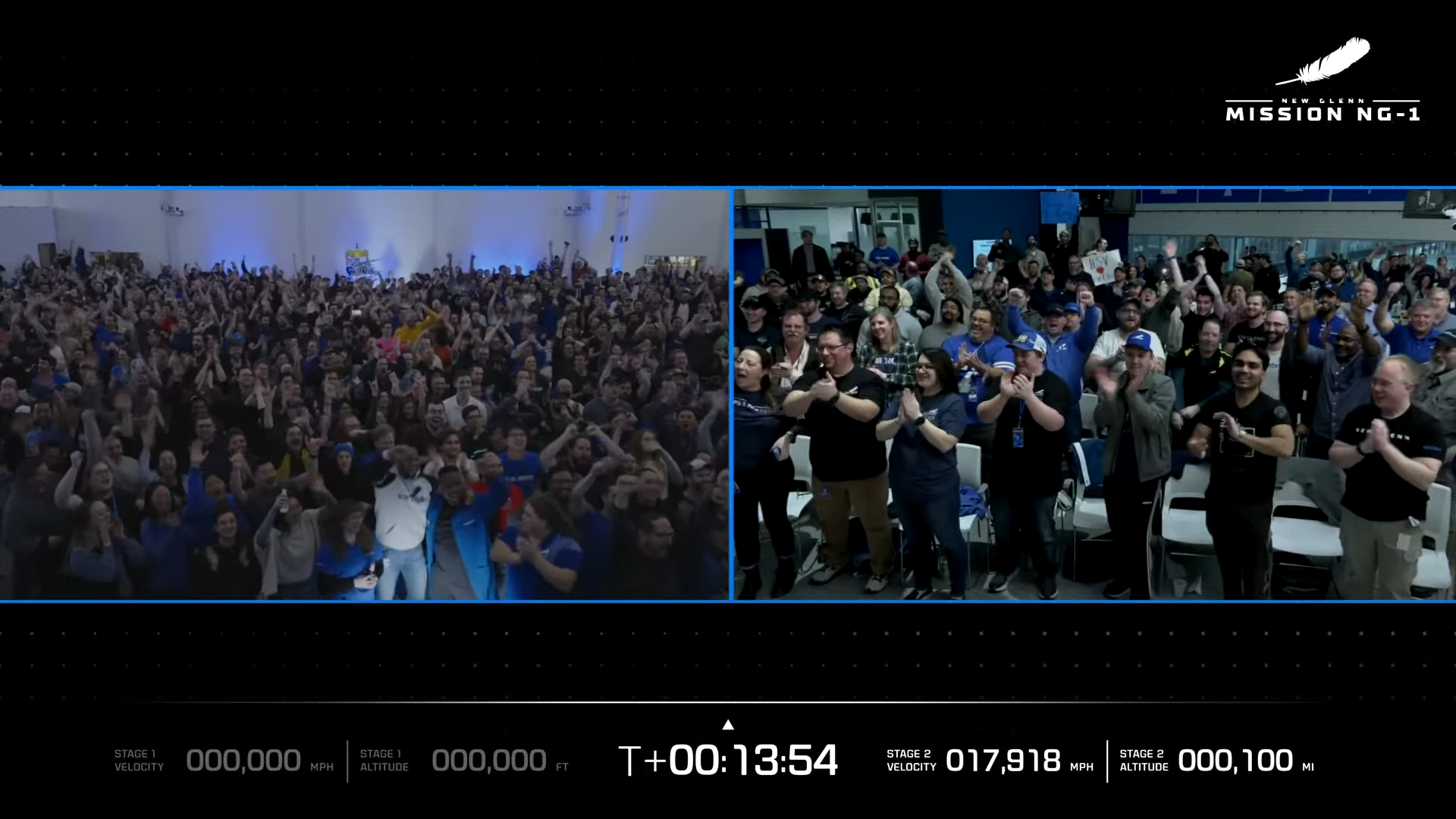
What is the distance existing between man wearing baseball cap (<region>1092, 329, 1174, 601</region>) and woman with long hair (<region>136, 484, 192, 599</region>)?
11.0 feet

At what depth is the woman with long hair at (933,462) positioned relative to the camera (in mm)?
4613

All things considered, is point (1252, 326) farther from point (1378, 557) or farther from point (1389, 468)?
point (1378, 557)

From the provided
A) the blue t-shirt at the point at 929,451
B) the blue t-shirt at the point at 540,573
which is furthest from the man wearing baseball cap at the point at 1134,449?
the blue t-shirt at the point at 540,573

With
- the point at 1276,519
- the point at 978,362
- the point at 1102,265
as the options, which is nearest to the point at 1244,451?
the point at 1276,519

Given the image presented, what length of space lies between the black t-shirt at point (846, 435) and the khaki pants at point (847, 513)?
0.10 feet

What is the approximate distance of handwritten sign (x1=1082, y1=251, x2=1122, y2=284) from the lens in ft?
14.9

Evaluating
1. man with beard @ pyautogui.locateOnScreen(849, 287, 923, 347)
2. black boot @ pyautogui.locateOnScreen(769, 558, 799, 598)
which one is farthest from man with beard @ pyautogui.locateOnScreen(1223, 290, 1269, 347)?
black boot @ pyautogui.locateOnScreen(769, 558, 799, 598)

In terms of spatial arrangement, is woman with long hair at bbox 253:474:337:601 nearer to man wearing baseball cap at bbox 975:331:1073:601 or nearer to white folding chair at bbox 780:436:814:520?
white folding chair at bbox 780:436:814:520

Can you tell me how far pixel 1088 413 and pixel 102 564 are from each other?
3617 mm

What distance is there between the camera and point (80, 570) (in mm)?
4680

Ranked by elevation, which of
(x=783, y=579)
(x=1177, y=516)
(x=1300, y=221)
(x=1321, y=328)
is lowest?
(x=783, y=579)
